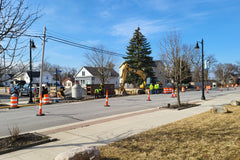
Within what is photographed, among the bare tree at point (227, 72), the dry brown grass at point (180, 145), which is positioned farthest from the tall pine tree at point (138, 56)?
the bare tree at point (227, 72)

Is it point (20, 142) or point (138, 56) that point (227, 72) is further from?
point (20, 142)

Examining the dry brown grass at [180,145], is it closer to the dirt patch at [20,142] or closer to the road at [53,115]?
the dirt patch at [20,142]

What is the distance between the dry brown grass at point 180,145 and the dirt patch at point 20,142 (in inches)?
82.6

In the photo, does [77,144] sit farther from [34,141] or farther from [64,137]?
[34,141]

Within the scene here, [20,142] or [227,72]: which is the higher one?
[227,72]

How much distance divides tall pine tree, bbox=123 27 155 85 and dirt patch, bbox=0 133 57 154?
3428 centimetres

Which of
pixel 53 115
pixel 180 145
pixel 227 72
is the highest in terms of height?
pixel 227 72

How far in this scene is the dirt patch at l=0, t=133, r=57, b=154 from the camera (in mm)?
4879

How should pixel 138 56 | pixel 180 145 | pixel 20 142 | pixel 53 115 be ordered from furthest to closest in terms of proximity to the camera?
pixel 138 56, pixel 53 115, pixel 20 142, pixel 180 145

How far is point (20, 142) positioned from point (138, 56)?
36.5 m

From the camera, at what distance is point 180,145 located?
4.83 meters

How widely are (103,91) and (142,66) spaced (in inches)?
710

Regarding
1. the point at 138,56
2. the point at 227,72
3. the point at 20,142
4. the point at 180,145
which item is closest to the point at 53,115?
the point at 20,142

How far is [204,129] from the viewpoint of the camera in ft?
21.2
